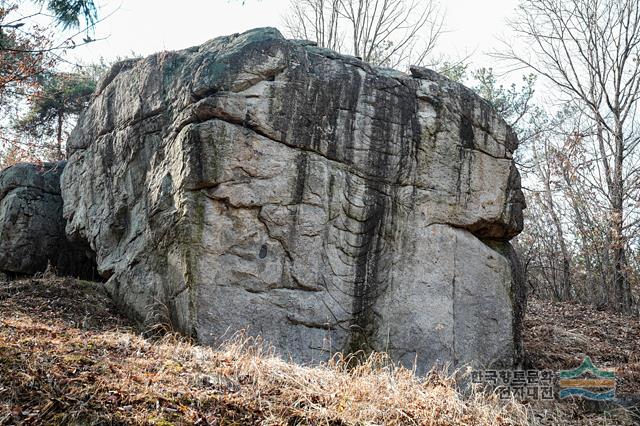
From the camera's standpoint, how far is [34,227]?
1165cm

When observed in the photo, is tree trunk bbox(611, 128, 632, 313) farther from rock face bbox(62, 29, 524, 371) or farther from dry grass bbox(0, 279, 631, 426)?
dry grass bbox(0, 279, 631, 426)

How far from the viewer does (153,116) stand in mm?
9812

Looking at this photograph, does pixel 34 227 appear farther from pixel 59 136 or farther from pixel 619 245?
pixel 619 245

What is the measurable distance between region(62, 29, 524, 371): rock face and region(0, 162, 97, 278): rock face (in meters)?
1.75

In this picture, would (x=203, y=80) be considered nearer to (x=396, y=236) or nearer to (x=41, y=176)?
(x=396, y=236)

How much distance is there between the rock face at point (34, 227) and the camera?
11.4 metres

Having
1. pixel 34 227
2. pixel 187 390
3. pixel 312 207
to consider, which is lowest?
pixel 187 390

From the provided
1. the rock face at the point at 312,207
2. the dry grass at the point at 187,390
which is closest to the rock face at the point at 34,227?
the rock face at the point at 312,207

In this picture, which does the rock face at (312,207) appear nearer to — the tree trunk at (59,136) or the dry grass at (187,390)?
the dry grass at (187,390)

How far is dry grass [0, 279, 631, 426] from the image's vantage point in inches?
211

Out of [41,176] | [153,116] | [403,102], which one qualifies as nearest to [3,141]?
[41,176]

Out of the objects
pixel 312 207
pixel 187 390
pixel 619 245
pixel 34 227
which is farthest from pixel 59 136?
pixel 619 245

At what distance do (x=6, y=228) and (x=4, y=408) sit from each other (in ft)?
23.1

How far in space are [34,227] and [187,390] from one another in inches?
278
